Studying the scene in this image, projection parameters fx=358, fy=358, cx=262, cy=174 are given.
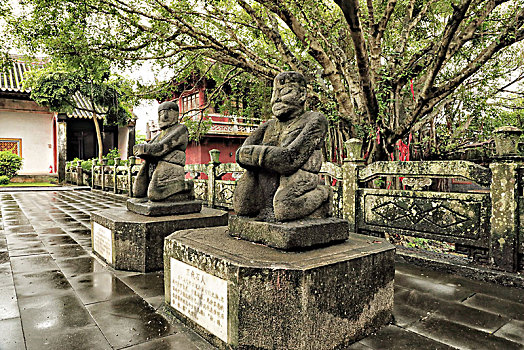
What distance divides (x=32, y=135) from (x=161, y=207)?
74.6 ft

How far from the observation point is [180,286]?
2.96 metres

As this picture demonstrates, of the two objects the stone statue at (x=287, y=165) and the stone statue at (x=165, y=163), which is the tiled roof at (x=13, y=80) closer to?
the stone statue at (x=165, y=163)

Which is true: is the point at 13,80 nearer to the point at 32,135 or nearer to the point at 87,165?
the point at 32,135

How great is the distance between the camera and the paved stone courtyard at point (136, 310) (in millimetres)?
2609

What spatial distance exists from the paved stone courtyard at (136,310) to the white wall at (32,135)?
20836mm

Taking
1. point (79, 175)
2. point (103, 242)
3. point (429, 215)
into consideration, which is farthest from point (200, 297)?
point (79, 175)

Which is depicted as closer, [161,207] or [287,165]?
[287,165]

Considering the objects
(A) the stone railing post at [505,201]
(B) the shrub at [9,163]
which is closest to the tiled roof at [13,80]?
(B) the shrub at [9,163]

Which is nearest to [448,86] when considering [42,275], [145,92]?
[42,275]

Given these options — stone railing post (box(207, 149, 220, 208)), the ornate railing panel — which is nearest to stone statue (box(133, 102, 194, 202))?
the ornate railing panel

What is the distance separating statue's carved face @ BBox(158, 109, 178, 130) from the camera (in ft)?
16.2

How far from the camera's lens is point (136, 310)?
315 cm

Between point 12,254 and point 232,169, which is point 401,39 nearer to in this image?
point 232,169

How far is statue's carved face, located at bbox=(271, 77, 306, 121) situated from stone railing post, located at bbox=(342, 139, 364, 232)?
9.48 feet
